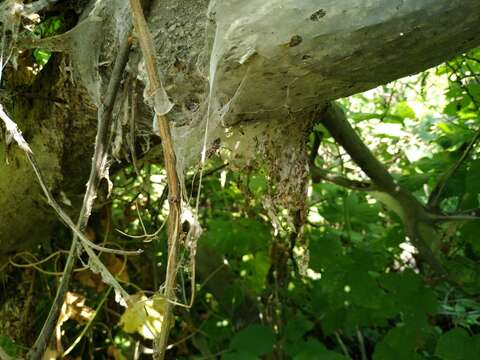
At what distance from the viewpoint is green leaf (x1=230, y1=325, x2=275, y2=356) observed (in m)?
1.46

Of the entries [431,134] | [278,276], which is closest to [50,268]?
[278,276]

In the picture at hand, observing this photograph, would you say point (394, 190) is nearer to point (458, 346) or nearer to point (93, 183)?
point (458, 346)

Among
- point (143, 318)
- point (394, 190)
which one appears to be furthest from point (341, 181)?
point (143, 318)

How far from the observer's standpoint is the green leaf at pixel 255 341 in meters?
1.46

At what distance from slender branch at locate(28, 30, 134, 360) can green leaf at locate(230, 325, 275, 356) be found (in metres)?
0.68

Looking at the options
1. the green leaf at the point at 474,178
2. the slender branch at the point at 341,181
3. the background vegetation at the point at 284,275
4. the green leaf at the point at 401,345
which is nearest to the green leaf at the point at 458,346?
the background vegetation at the point at 284,275

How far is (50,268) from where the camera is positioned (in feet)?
5.24

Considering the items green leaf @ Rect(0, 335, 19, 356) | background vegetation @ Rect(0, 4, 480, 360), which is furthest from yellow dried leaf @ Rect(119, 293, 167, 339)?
green leaf @ Rect(0, 335, 19, 356)

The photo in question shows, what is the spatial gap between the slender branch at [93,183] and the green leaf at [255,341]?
68cm

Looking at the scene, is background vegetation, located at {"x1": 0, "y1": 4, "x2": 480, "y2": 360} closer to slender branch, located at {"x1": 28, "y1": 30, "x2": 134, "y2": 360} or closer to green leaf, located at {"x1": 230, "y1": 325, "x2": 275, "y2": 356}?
green leaf, located at {"x1": 230, "y1": 325, "x2": 275, "y2": 356}

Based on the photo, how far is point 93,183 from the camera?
2.84 feet

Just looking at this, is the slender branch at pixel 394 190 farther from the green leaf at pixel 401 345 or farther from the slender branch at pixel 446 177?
the green leaf at pixel 401 345

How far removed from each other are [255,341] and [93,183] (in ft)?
2.64

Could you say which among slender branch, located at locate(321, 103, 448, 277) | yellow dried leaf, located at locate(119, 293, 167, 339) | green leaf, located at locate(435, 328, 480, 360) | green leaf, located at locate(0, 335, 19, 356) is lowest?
green leaf, located at locate(435, 328, 480, 360)
